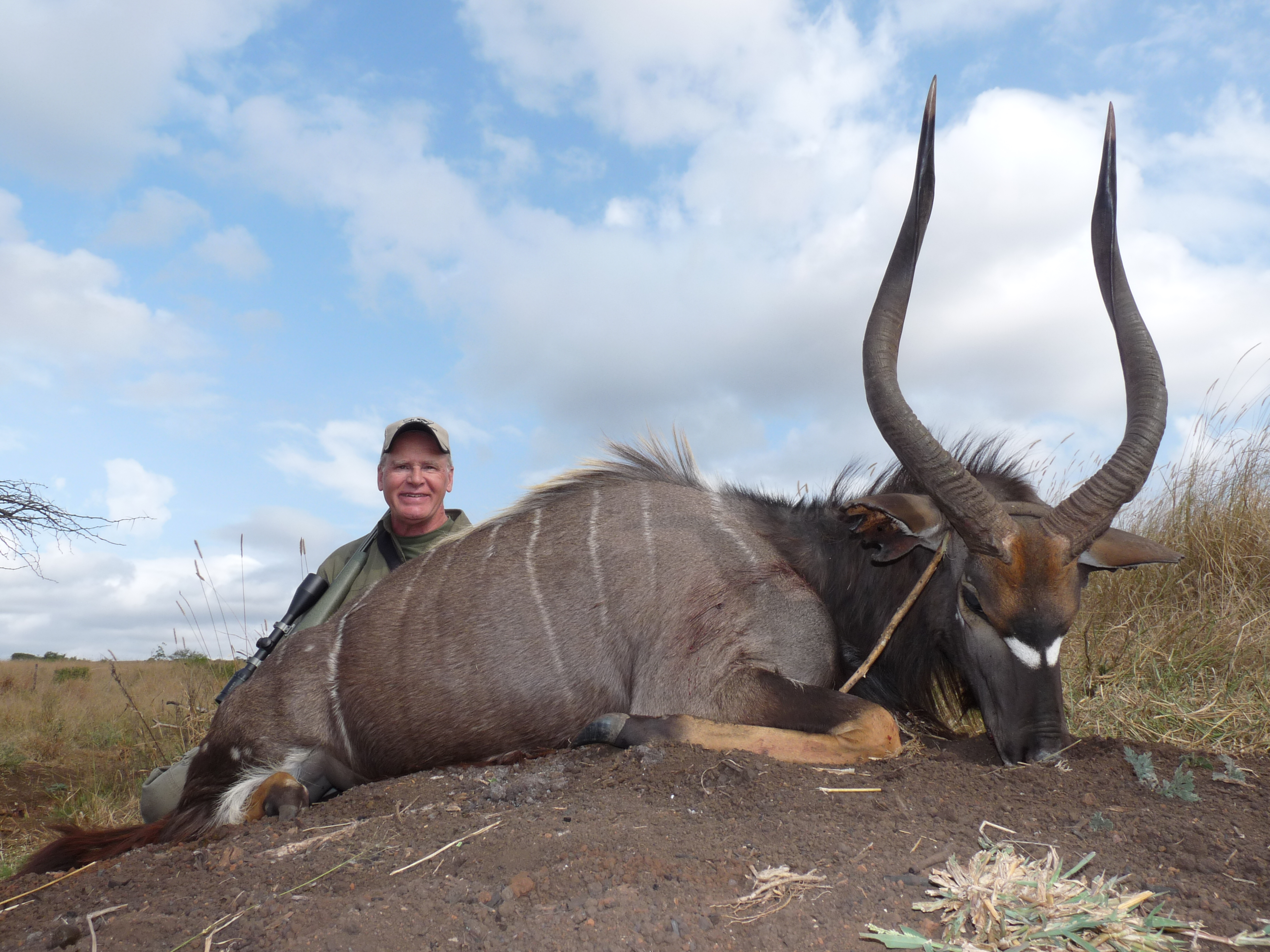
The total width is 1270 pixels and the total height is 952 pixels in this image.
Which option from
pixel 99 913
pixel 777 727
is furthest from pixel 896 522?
pixel 99 913

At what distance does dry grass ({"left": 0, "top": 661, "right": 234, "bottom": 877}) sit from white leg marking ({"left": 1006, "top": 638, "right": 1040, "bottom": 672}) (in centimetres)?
548

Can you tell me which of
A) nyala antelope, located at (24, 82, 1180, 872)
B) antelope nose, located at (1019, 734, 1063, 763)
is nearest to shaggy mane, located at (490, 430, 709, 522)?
nyala antelope, located at (24, 82, 1180, 872)

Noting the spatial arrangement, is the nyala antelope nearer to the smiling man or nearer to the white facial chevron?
the white facial chevron

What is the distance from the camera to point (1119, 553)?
3.66m

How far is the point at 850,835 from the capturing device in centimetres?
239

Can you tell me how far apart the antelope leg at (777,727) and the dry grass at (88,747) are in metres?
4.09

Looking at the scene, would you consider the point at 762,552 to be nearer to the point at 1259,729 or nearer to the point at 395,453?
the point at 1259,729

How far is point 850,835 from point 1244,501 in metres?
6.45

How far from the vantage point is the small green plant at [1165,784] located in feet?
9.07

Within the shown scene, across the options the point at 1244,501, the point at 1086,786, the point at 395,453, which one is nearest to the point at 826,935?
the point at 1086,786

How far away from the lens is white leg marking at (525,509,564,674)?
4.04 m

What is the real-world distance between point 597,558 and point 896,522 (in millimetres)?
1368

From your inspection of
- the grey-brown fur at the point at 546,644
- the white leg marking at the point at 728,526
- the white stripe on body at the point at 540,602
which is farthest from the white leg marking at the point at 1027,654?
the white stripe on body at the point at 540,602

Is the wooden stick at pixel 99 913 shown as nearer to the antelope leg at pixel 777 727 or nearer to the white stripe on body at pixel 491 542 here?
the antelope leg at pixel 777 727
